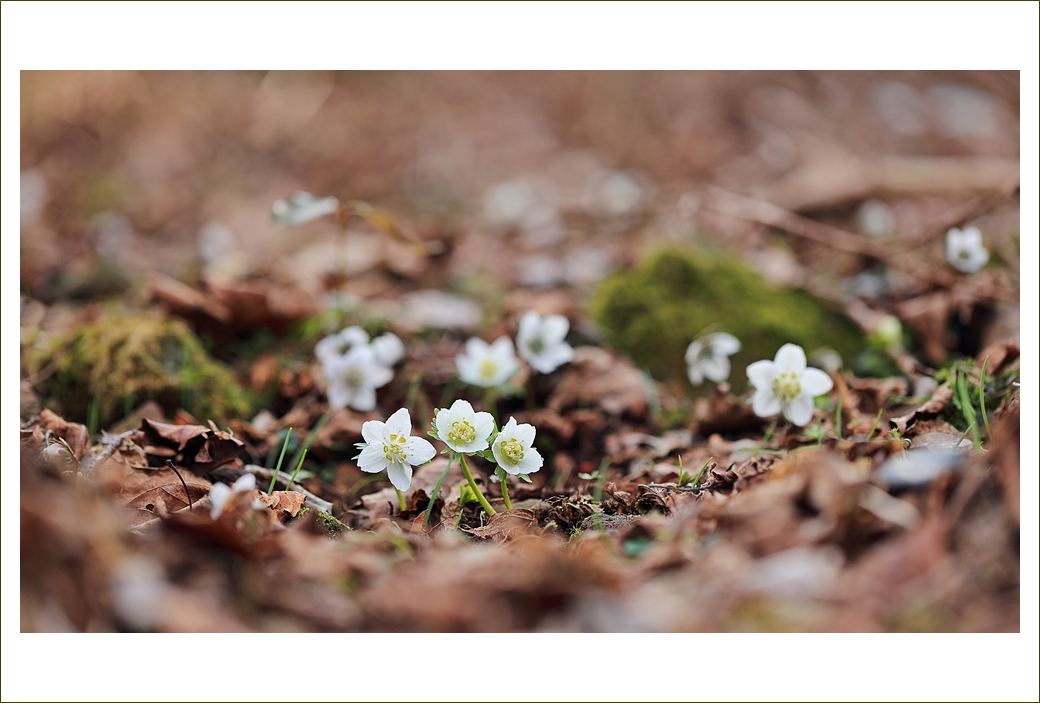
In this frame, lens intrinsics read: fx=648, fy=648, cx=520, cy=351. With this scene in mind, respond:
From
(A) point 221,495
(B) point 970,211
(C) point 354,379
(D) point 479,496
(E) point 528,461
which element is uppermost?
(B) point 970,211

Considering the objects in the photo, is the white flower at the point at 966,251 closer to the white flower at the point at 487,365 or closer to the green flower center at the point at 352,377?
the white flower at the point at 487,365

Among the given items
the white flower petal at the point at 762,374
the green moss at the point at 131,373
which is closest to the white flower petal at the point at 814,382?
the white flower petal at the point at 762,374

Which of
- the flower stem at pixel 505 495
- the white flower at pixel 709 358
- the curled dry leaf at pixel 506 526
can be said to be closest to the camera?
the curled dry leaf at pixel 506 526

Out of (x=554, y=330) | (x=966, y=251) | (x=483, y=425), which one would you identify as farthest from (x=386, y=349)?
(x=966, y=251)

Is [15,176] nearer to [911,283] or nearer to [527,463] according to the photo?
[527,463]

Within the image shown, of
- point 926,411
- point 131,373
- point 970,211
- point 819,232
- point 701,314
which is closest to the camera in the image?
point 926,411

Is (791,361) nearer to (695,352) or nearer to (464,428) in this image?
(695,352)
